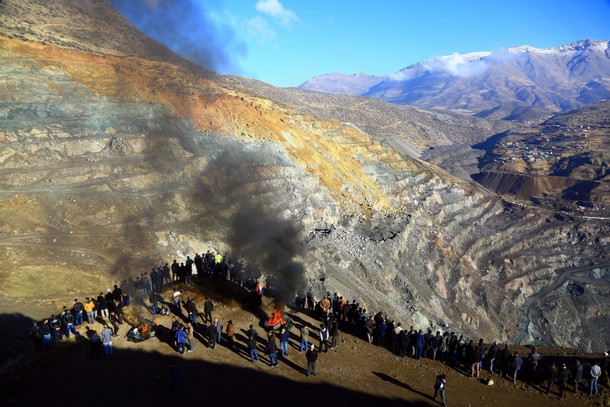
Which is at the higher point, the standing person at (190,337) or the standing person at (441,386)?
the standing person at (441,386)

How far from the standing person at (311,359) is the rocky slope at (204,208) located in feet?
30.0

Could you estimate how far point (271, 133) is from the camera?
43.5m

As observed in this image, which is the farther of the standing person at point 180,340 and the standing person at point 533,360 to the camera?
the standing person at point 533,360

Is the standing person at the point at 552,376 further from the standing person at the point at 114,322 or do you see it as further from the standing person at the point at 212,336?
the standing person at the point at 114,322

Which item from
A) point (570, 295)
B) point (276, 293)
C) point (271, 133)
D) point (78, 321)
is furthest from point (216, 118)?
point (570, 295)

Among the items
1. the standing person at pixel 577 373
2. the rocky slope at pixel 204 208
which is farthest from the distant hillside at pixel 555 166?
the standing person at pixel 577 373

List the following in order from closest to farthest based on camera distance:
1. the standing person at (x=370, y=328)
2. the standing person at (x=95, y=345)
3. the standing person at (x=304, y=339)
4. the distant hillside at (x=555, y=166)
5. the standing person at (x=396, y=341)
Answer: the standing person at (x=95, y=345)
the standing person at (x=304, y=339)
the standing person at (x=396, y=341)
the standing person at (x=370, y=328)
the distant hillside at (x=555, y=166)

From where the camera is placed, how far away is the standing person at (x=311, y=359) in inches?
585

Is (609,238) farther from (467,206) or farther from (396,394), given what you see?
(396,394)

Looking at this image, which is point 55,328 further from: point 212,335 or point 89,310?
point 212,335

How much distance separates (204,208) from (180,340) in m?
17.4

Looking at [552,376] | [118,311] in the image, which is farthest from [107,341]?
[552,376]

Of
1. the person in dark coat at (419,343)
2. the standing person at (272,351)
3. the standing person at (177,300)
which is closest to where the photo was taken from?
the standing person at (272,351)

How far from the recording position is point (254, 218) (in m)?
28.1
